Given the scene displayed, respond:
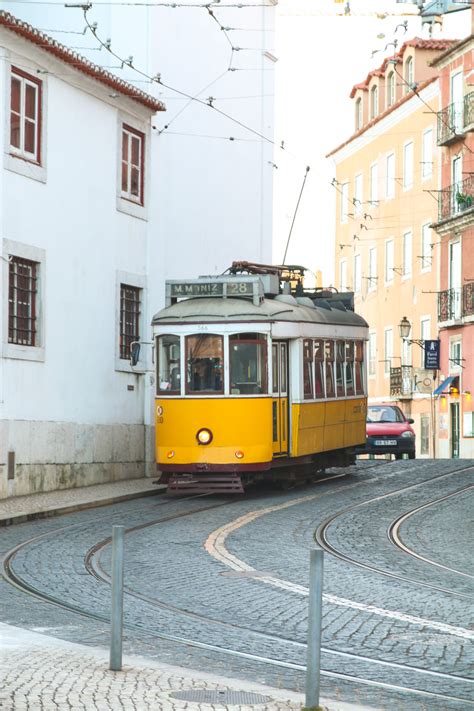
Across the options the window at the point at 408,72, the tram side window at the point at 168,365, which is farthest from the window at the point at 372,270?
the tram side window at the point at 168,365

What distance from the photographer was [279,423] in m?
22.8

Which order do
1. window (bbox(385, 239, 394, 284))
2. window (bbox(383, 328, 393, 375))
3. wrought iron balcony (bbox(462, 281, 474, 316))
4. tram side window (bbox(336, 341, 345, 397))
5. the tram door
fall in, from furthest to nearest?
window (bbox(385, 239, 394, 284)) < window (bbox(383, 328, 393, 375)) < wrought iron balcony (bbox(462, 281, 474, 316)) < tram side window (bbox(336, 341, 345, 397)) < the tram door

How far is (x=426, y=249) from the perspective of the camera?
5622 cm

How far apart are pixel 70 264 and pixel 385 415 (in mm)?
15198

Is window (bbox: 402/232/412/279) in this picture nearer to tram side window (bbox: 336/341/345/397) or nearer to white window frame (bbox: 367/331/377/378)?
white window frame (bbox: 367/331/377/378)

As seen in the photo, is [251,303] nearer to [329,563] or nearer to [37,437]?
[37,437]

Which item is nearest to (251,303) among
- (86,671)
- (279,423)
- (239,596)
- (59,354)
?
(279,423)

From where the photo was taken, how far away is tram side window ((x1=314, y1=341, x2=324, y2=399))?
24188 mm

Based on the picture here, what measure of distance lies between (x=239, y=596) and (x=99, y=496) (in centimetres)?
1038

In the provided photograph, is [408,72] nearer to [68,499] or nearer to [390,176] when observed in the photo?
[390,176]

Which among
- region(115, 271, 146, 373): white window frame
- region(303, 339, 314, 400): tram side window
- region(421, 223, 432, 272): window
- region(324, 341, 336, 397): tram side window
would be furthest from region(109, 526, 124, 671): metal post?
region(421, 223, 432, 272): window

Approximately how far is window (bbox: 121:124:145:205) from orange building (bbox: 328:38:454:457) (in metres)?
25.9

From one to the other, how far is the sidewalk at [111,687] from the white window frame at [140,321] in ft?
58.1

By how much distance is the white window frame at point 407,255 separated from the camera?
57969mm
